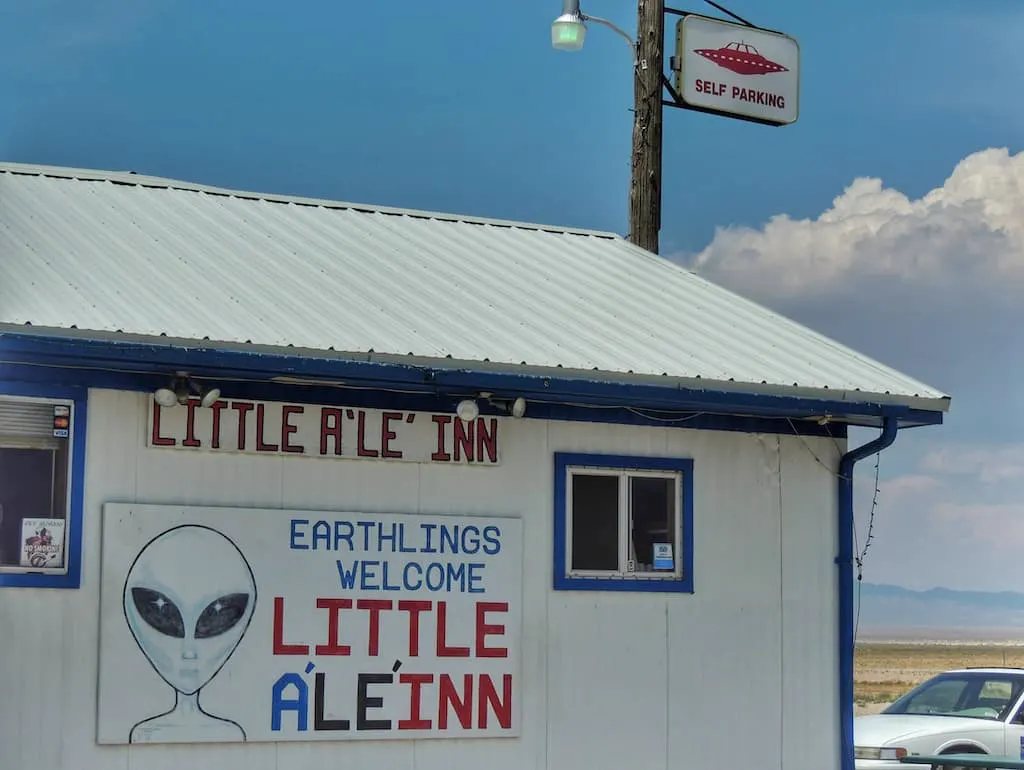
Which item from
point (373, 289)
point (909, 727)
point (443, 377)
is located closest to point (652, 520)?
point (443, 377)

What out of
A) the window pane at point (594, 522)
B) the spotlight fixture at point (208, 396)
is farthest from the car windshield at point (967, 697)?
the spotlight fixture at point (208, 396)

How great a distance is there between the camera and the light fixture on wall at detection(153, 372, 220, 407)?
11344 millimetres

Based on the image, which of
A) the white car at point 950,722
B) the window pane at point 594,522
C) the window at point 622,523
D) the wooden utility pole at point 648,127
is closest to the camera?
the window at point 622,523

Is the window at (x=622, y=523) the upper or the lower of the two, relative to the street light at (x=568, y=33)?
lower

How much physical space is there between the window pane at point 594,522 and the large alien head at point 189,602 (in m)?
2.54

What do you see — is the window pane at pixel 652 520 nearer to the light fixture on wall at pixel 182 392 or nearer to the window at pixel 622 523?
the window at pixel 622 523

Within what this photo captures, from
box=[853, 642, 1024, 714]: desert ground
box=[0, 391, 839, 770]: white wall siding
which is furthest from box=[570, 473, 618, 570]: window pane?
box=[853, 642, 1024, 714]: desert ground

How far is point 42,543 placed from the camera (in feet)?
36.6

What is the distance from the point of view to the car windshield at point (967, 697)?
1752 cm

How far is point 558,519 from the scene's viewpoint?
500 inches

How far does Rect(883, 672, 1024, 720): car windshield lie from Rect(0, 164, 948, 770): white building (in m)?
4.38

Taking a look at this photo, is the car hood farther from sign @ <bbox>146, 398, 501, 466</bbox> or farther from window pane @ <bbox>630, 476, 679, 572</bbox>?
sign @ <bbox>146, 398, 501, 466</bbox>

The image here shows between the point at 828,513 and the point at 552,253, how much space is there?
3.45m

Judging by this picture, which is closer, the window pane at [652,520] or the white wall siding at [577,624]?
the white wall siding at [577,624]
